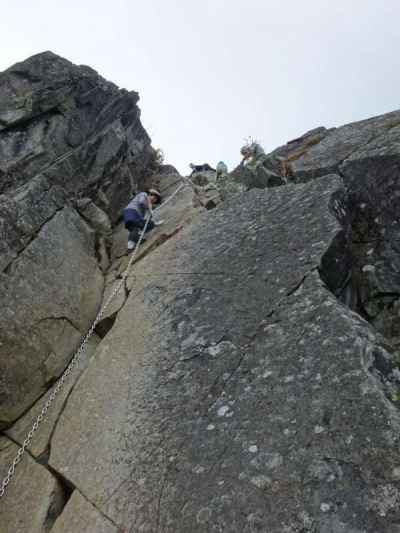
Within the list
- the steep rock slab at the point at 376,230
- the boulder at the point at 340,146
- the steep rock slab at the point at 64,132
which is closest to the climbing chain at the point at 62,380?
the steep rock slab at the point at 64,132

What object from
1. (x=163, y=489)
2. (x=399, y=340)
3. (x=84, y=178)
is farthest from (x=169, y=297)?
(x=84, y=178)

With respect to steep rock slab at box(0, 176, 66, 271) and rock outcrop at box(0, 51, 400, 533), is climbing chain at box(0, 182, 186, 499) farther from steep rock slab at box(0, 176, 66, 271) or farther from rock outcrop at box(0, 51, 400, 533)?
steep rock slab at box(0, 176, 66, 271)

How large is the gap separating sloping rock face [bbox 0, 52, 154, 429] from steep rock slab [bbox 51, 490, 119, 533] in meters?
2.24

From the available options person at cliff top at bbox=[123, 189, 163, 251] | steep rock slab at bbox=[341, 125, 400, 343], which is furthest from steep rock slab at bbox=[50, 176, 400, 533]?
person at cliff top at bbox=[123, 189, 163, 251]

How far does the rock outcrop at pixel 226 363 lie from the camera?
322 cm

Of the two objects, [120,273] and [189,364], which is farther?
[120,273]

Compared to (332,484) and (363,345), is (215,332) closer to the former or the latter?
(363,345)

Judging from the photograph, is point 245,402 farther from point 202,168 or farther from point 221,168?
point 202,168

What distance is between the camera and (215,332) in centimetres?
498

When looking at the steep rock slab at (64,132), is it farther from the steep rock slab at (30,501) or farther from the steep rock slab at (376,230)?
the steep rock slab at (376,230)

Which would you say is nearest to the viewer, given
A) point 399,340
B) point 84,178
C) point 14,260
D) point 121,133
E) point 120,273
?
point 399,340

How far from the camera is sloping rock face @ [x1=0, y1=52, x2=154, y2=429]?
639 centimetres

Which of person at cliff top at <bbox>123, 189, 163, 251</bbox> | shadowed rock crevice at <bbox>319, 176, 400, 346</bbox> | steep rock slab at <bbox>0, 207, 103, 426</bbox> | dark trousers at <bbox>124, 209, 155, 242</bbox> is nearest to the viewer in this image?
shadowed rock crevice at <bbox>319, 176, 400, 346</bbox>

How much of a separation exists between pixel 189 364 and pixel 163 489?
1393mm
